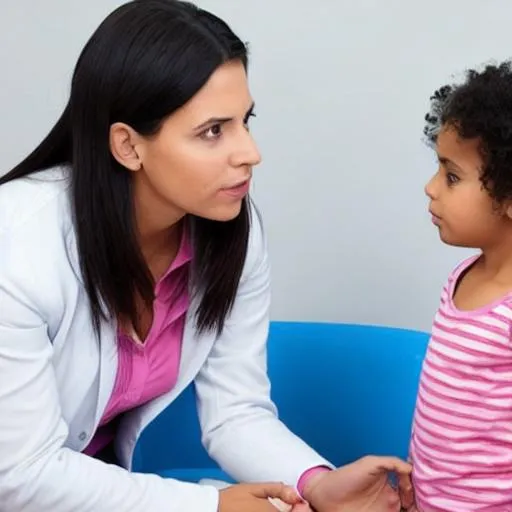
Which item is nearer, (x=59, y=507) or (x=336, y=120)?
(x=59, y=507)

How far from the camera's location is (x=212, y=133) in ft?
3.23

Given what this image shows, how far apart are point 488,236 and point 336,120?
60 cm

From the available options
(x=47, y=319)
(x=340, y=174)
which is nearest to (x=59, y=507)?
(x=47, y=319)

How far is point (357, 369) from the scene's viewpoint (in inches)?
54.2

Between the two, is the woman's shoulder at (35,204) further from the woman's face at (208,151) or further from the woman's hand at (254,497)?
the woman's hand at (254,497)

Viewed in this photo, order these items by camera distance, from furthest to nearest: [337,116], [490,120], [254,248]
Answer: [337,116], [254,248], [490,120]

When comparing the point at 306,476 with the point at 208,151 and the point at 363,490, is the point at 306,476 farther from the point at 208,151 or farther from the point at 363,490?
the point at 208,151

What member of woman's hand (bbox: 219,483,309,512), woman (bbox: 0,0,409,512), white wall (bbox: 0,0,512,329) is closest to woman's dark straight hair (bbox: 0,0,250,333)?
woman (bbox: 0,0,409,512)

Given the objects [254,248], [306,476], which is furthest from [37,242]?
[306,476]

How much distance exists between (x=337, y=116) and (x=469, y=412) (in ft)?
2.27

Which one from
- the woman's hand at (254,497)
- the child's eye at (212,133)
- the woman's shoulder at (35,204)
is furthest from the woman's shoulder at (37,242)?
the woman's hand at (254,497)

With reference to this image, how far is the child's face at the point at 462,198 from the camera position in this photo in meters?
0.96

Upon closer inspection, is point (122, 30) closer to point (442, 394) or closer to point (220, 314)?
point (220, 314)

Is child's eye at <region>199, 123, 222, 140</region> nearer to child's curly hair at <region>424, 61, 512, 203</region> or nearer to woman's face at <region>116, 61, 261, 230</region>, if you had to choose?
woman's face at <region>116, 61, 261, 230</region>
